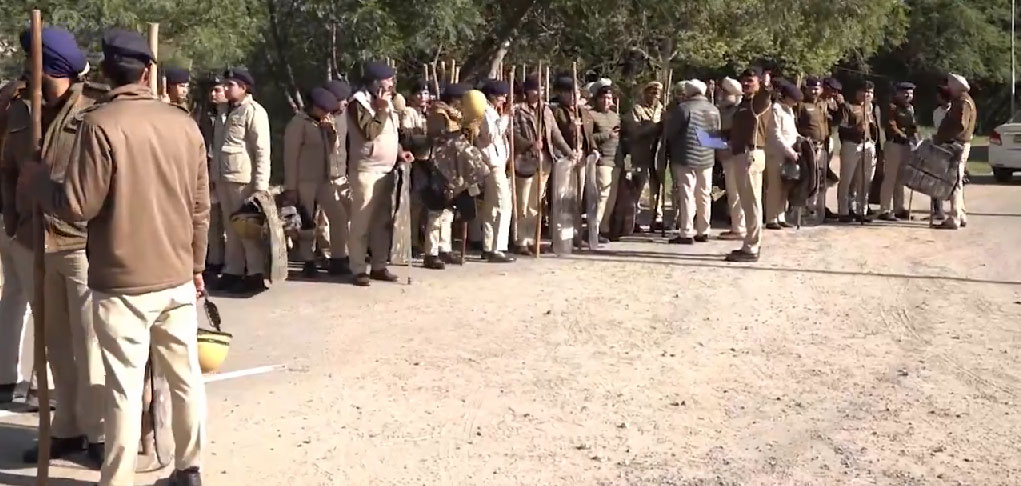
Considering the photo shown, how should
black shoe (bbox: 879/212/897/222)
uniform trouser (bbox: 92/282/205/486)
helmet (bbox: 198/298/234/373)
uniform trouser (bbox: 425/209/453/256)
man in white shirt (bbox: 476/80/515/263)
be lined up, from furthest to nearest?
black shoe (bbox: 879/212/897/222)
uniform trouser (bbox: 425/209/453/256)
man in white shirt (bbox: 476/80/515/263)
helmet (bbox: 198/298/234/373)
uniform trouser (bbox: 92/282/205/486)

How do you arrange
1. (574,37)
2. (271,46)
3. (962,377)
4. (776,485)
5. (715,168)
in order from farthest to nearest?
1. (574,37)
2. (271,46)
3. (715,168)
4. (962,377)
5. (776,485)

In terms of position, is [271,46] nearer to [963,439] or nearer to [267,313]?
[267,313]

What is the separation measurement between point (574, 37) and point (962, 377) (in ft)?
41.3

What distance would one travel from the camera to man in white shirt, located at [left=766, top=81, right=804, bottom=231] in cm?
1453

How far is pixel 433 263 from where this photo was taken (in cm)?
1280

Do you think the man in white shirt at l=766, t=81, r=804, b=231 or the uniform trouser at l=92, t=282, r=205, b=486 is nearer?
the uniform trouser at l=92, t=282, r=205, b=486

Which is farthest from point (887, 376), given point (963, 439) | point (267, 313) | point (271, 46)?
point (271, 46)

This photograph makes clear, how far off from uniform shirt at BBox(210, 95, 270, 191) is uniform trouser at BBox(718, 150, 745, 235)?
520 centimetres

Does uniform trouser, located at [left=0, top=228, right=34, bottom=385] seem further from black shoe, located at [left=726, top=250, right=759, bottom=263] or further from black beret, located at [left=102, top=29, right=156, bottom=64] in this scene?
black shoe, located at [left=726, top=250, right=759, bottom=263]

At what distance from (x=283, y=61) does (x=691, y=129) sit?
19.9 ft

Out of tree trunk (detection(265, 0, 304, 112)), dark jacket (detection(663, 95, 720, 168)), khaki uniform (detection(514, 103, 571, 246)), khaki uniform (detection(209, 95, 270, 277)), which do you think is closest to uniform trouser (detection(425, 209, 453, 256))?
khaki uniform (detection(514, 103, 571, 246))

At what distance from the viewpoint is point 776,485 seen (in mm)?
6344

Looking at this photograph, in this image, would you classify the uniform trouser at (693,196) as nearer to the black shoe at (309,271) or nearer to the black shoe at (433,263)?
the black shoe at (433,263)

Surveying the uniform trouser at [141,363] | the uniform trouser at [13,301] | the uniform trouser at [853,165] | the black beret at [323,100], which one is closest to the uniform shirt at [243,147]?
the black beret at [323,100]
